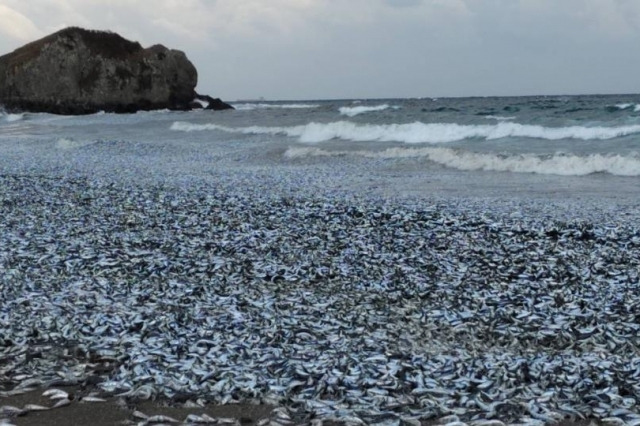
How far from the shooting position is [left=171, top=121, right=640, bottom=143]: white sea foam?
29344 mm

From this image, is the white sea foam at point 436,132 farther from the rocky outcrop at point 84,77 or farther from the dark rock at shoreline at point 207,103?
the rocky outcrop at point 84,77

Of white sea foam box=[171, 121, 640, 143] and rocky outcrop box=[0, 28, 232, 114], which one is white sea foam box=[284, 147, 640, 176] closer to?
white sea foam box=[171, 121, 640, 143]

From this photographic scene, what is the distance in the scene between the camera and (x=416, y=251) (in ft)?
28.3

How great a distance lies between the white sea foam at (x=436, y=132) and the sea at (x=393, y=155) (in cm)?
6

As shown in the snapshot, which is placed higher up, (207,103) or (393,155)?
(207,103)

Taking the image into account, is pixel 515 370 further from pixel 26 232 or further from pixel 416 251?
pixel 26 232

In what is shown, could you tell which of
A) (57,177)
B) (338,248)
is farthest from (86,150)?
(338,248)

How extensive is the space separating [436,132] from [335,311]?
85.7ft

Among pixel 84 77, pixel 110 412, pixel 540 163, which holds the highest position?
pixel 84 77

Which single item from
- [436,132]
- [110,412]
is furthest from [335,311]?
[436,132]

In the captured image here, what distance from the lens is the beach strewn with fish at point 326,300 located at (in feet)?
15.4

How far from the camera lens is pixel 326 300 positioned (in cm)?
675

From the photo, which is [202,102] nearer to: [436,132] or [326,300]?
[436,132]

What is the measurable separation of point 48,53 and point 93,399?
232 ft
